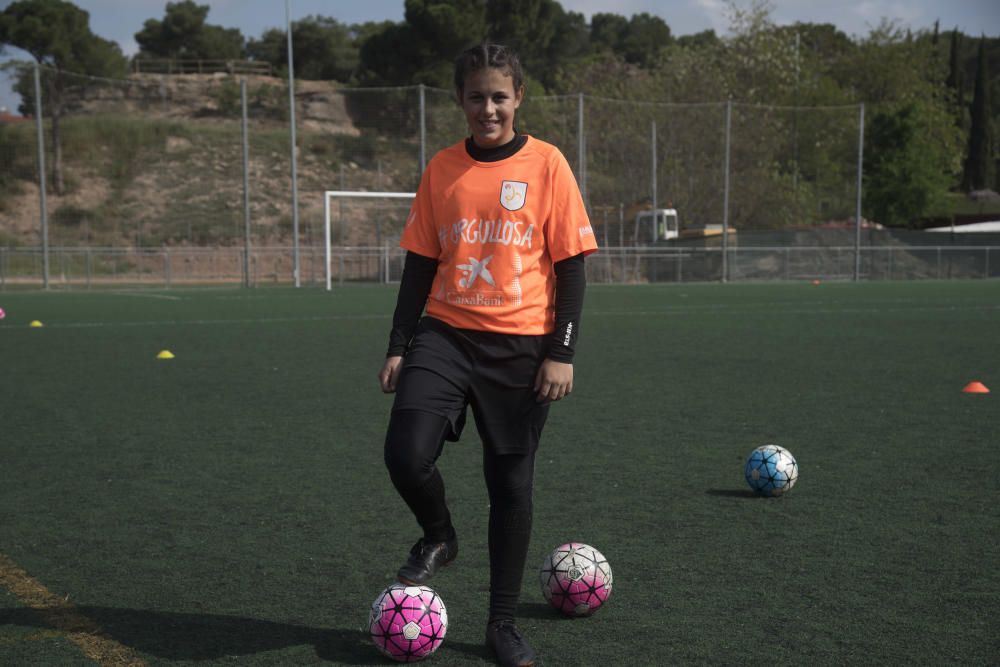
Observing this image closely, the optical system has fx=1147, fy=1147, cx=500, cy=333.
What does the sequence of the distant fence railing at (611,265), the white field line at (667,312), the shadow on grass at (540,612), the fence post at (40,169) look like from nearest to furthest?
the shadow on grass at (540,612) < the white field line at (667,312) < the fence post at (40,169) < the distant fence railing at (611,265)

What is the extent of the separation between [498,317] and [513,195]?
14.4 inches

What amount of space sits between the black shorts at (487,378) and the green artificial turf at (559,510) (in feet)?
2.10

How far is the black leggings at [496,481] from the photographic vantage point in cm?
334

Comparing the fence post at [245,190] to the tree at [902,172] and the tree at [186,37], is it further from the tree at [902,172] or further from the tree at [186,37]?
the tree at [186,37]

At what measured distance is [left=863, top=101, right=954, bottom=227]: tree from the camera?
5294 cm

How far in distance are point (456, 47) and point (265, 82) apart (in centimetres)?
2398

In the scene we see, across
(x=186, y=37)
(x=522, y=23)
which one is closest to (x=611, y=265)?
(x=522, y=23)

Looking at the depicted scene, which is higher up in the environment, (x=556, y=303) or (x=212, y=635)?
(x=556, y=303)

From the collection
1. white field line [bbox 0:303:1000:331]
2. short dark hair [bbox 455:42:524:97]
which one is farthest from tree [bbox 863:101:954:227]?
short dark hair [bbox 455:42:524:97]

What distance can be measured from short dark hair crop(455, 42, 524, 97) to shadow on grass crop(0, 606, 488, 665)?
1.68 m

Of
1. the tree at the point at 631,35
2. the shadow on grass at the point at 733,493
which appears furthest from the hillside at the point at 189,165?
the tree at the point at 631,35

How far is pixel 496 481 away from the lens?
11.2ft

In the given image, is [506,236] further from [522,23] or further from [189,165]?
[522,23]

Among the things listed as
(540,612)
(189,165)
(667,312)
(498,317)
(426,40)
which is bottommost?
(667,312)
